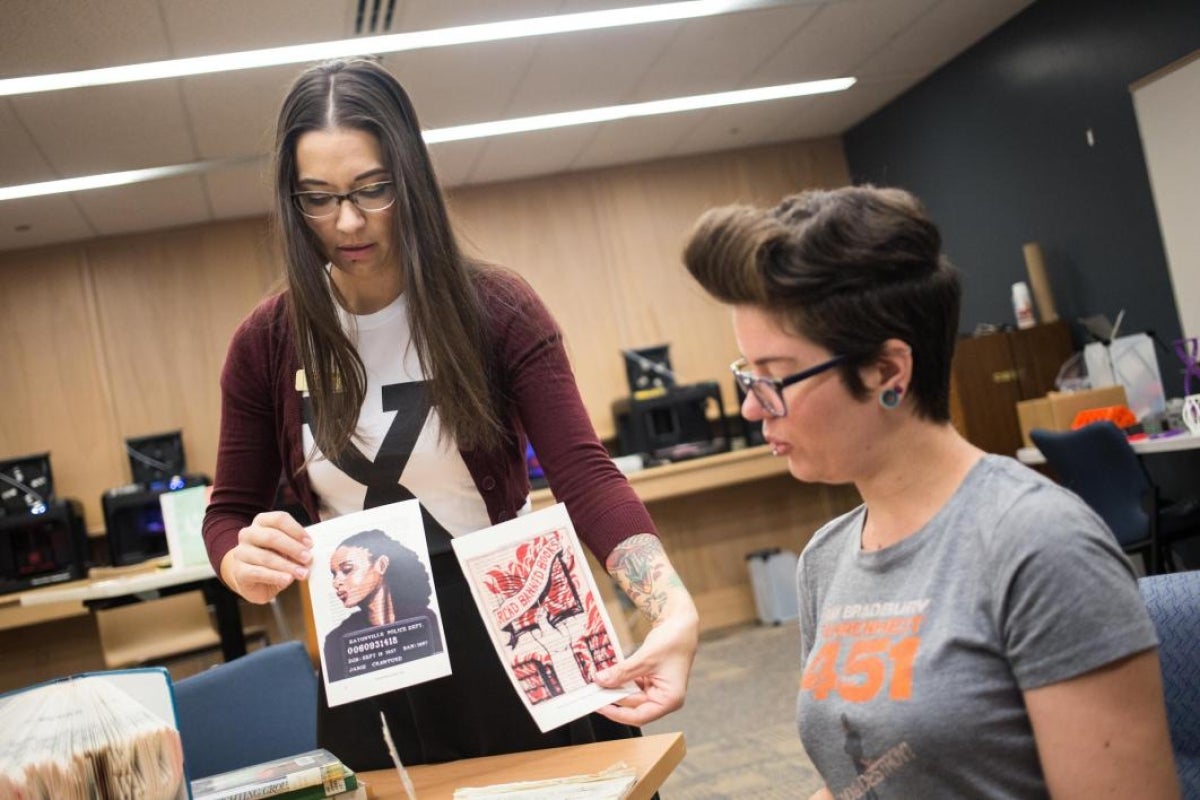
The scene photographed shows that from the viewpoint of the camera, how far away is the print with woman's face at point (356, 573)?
4.27 ft

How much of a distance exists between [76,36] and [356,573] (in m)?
3.75

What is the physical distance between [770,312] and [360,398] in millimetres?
605

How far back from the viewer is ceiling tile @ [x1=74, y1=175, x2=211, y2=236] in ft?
20.5

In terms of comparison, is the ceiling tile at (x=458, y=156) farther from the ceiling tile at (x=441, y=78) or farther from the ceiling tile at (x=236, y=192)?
the ceiling tile at (x=236, y=192)

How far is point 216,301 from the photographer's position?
720cm

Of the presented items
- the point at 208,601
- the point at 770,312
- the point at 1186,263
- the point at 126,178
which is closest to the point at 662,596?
the point at 770,312

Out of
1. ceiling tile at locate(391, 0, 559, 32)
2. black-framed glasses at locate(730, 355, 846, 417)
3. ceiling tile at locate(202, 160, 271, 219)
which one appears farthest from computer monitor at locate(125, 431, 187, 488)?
black-framed glasses at locate(730, 355, 846, 417)

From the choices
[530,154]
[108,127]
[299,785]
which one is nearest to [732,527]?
[530,154]

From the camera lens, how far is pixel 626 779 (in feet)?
3.88

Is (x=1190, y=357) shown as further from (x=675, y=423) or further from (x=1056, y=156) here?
(x=675, y=423)

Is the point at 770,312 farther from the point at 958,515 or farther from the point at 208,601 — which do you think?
the point at 208,601

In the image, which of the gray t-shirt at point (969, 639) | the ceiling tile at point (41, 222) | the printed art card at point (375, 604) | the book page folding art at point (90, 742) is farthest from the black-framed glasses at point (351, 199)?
the ceiling tile at point (41, 222)

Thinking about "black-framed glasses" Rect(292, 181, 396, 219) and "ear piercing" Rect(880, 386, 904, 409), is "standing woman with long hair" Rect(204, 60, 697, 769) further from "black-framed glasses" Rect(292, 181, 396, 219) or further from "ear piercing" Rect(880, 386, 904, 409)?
"ear piercing" Rect(880, 386, 904, 409)

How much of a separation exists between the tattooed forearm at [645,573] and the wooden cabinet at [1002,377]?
4931mm
